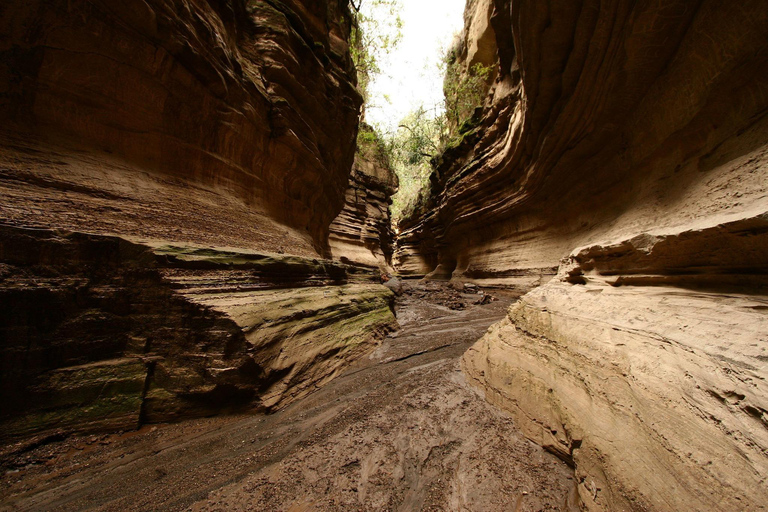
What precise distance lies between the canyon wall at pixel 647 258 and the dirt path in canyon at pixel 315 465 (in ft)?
1.00

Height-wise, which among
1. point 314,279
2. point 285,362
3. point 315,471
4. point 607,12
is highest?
point 607,12

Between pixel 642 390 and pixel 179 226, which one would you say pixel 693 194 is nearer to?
pixel 642 390

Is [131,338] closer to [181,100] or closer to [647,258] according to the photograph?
[181,100]

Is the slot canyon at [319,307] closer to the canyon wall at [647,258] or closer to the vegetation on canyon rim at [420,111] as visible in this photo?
the canyon wall at [647,258]

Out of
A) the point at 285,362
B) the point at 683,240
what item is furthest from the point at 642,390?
the point at 285,362

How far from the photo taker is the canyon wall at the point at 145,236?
1.75 m

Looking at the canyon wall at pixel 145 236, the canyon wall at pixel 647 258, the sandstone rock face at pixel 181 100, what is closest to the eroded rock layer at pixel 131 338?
the canyon wall at pixel 145 236

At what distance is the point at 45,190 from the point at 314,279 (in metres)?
2.73

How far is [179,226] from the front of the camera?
10.2ft

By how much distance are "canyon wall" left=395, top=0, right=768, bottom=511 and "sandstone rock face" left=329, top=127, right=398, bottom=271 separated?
299 inches

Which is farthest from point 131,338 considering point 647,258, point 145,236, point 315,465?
point 647,258

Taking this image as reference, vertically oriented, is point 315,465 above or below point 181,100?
below

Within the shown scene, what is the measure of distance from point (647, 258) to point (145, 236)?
5192 mm

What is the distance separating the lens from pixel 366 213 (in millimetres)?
12273
